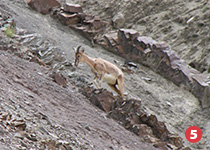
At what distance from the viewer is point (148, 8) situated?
89.9ft

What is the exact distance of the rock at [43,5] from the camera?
25.0 m

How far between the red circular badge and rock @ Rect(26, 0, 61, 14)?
524 inches

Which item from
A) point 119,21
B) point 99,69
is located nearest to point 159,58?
point 119,21

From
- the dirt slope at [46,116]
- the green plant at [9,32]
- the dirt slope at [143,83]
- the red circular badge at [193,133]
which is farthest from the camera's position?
the red circular badge at [193,133]

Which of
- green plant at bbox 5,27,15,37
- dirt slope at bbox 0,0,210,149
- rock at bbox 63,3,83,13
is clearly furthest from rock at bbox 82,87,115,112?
rock at bbox 63,3,83,13

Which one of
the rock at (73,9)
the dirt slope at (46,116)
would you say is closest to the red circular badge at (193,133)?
the dirt slope at (46,116)

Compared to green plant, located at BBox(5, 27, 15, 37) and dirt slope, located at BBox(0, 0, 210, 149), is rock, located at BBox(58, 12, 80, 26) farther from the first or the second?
green plant, located at BBox(5, 27, 15, 37)

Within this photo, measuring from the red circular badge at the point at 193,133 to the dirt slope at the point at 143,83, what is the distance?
22 cm

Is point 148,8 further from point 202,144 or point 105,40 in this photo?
point 202,144

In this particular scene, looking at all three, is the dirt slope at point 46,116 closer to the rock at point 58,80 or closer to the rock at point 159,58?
the rock at point 58,80

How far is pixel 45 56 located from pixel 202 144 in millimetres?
8979

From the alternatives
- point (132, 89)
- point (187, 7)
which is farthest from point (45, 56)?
point (187, 7)

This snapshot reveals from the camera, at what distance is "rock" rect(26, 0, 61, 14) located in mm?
25031

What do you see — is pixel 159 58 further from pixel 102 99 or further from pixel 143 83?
pixel 102 99
